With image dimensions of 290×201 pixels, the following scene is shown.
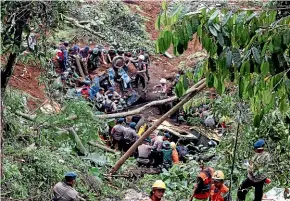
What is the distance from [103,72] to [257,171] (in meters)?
13.2

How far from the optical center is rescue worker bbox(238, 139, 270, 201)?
8.69 m

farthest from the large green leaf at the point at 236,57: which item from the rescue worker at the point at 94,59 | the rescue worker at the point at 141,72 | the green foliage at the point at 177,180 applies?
the rescue worker at the point at 94,59

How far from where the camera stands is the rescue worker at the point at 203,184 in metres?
9.05

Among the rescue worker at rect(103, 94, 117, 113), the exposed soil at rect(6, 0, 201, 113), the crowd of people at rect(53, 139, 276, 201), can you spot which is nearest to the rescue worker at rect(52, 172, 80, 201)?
the crowd of people at rect(53, 139, 276, 201)

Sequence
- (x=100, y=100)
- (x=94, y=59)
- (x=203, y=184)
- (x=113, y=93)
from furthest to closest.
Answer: (x=94, y=59), (x=113, y=93), (x=100, y=100), (x=203, y=184)

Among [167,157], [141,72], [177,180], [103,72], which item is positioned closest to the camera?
[177,180]

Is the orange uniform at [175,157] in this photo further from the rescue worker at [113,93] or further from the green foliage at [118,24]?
the green foliage at [118,24]

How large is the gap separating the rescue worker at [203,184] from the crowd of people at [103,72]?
893 cm

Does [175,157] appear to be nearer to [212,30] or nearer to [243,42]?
[243,42]

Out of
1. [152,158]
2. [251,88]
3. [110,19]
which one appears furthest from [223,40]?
[110,19]

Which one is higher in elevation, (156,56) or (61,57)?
(61,57)

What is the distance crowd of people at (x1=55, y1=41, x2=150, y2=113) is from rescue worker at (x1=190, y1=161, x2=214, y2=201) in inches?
351

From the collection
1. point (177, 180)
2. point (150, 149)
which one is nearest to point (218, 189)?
point (177, 180)

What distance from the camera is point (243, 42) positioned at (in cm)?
385
